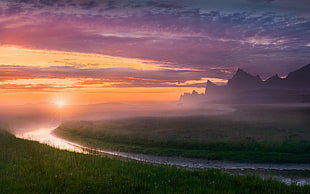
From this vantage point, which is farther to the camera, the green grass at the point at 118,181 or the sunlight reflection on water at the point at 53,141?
the sunlight reflection on water at the point at 53,141

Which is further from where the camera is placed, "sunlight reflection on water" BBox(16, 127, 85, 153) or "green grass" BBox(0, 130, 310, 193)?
"sunlight reflection on water" BBox(16, 127, 85, 153)

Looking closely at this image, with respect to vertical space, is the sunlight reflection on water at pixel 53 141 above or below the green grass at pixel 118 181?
above

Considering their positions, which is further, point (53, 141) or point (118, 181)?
point (53, 141)

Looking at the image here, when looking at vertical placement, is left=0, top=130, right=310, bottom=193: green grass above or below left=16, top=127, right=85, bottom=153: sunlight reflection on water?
below

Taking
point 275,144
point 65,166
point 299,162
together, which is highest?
point 275,144

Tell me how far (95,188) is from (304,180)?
27229mm

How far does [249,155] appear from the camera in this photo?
48.7 m

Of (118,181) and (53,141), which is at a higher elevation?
(53,141)

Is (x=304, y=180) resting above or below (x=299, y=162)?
below

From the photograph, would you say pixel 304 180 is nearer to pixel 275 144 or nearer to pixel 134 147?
pixel 275 144

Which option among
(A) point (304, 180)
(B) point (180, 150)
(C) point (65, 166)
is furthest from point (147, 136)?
(C) point (65, 166)

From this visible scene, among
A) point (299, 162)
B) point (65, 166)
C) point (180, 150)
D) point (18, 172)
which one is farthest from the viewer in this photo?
point (180, 150)

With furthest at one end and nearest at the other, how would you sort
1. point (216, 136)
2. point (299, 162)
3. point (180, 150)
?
point (216, 136)
point (180, 150)
point (299, 162)

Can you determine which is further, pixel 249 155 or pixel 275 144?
pixel 275 144
